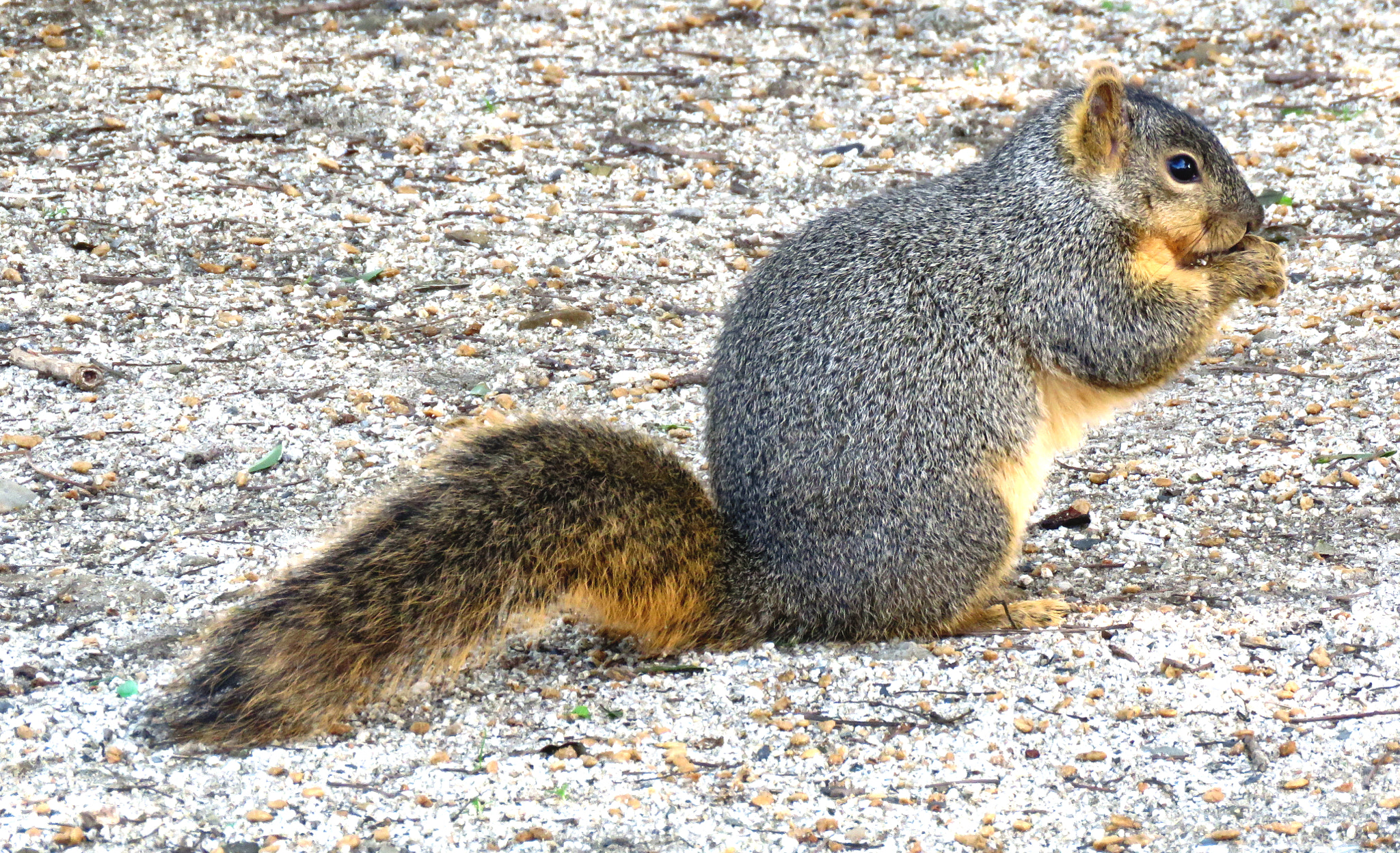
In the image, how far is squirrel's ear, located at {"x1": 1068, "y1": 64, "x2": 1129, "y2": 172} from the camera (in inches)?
130

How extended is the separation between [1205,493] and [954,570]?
102cm

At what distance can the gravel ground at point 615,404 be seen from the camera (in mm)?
2523

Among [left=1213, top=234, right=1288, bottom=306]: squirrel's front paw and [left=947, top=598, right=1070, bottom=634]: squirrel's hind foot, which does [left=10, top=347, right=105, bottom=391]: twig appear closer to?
[left=947, top=598, right=1070, bottom=634]: squirrel's hind foot

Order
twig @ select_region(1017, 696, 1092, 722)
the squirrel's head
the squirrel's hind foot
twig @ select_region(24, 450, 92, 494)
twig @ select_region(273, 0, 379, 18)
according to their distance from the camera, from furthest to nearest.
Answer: twig @ select_region(273, 0, 379, 18) → twig @ select_region(24, 450, 92, 494) → the squirrel's head → the squirrel's hind foot → twig @ select_region(1017, 696, 1092, 722)

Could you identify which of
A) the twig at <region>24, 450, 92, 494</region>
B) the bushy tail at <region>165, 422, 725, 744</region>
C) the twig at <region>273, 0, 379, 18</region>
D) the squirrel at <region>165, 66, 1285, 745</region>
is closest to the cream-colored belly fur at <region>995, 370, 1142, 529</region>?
the squirrel at <region>165, 66, 1285, 745</region>

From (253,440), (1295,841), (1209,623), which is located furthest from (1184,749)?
(253,440)

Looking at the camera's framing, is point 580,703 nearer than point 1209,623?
Yes

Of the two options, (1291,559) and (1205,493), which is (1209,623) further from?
(1205,493)

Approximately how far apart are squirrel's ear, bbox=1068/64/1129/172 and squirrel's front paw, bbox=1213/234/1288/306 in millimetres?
348

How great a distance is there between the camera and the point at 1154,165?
3.32 metres

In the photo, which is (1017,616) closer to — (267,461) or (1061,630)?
(1061,630)

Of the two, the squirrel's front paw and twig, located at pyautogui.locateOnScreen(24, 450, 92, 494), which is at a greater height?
the squirrel's front paw

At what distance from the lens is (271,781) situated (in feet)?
8.24

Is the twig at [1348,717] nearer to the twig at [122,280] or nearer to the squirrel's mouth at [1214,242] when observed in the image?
the squirrel's mouth at [1214,242]
